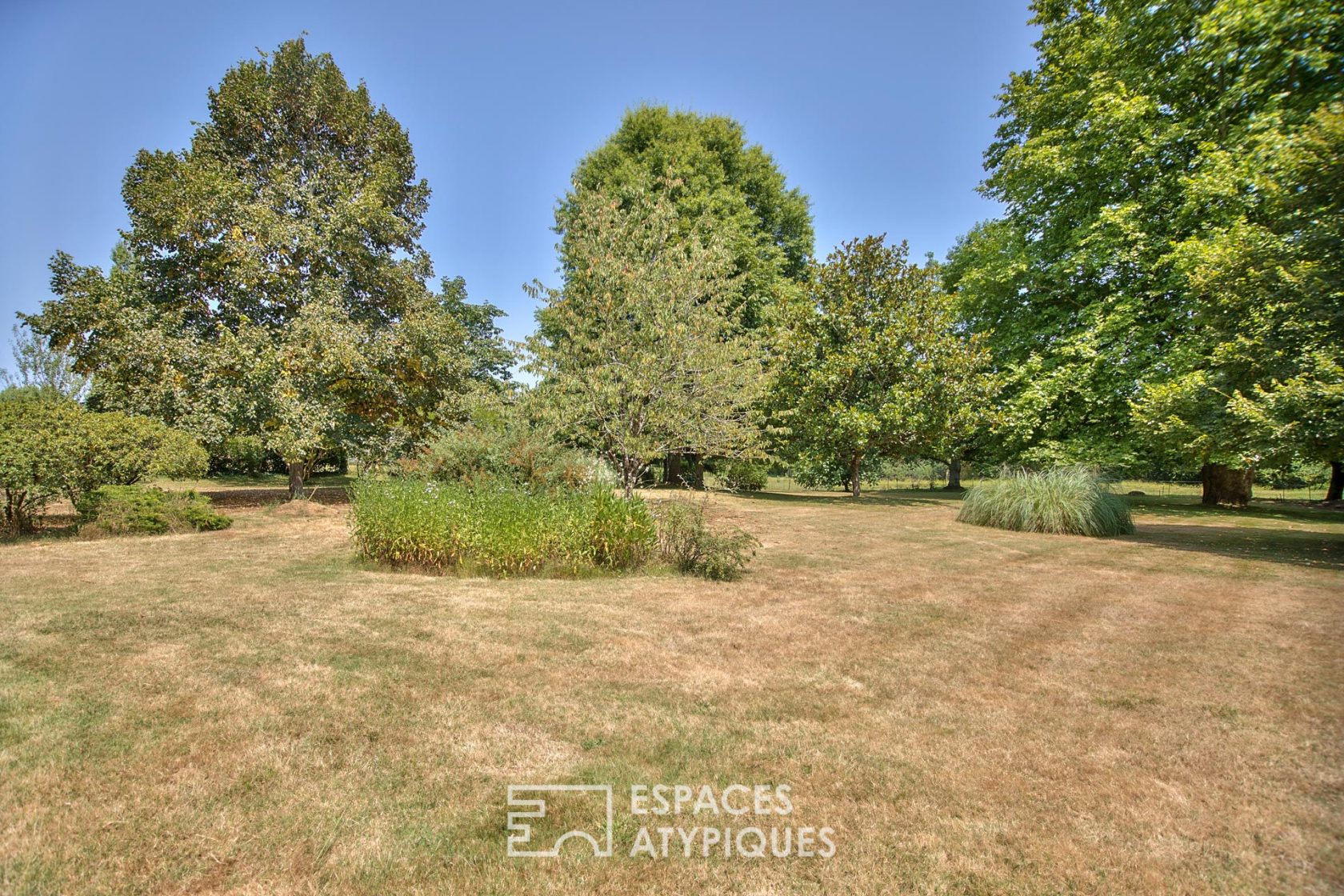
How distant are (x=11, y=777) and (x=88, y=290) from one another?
16572 millimetres

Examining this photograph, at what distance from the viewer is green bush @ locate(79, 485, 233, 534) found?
10148 mm

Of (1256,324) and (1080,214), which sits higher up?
(1080,214)

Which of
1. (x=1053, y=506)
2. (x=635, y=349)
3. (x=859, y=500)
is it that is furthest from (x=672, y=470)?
(x=1053, y=506)

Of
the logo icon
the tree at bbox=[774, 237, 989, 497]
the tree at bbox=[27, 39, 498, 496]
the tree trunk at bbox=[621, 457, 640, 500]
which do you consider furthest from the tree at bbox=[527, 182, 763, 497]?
the logo icon

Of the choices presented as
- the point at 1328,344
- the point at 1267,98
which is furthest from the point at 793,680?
the point at 1267,98

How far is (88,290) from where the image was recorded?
554 inches

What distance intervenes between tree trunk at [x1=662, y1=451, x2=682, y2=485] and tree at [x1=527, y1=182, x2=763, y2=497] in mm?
10537

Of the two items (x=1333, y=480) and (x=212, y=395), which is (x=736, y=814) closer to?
(x=212, y=395)

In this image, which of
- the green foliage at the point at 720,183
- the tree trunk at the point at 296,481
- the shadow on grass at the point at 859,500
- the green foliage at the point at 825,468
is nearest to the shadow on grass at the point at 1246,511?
the shadow on grass at the point at 859,500

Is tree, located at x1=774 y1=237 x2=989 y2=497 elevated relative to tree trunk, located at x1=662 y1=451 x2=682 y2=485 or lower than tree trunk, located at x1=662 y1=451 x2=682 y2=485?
elevated

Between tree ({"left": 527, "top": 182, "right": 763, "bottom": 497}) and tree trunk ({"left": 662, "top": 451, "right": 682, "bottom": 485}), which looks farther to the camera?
tree trunk ({"left": 662, "top": 451, "right": 682, "bottom": 485})

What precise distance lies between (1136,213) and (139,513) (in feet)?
79.2

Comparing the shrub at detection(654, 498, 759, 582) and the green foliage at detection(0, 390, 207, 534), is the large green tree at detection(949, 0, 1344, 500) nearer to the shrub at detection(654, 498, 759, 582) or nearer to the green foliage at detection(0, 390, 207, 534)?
the shrub at detection(654, 498, 759, 582)

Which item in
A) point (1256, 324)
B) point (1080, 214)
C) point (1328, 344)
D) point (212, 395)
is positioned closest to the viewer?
point (1328, 344)
